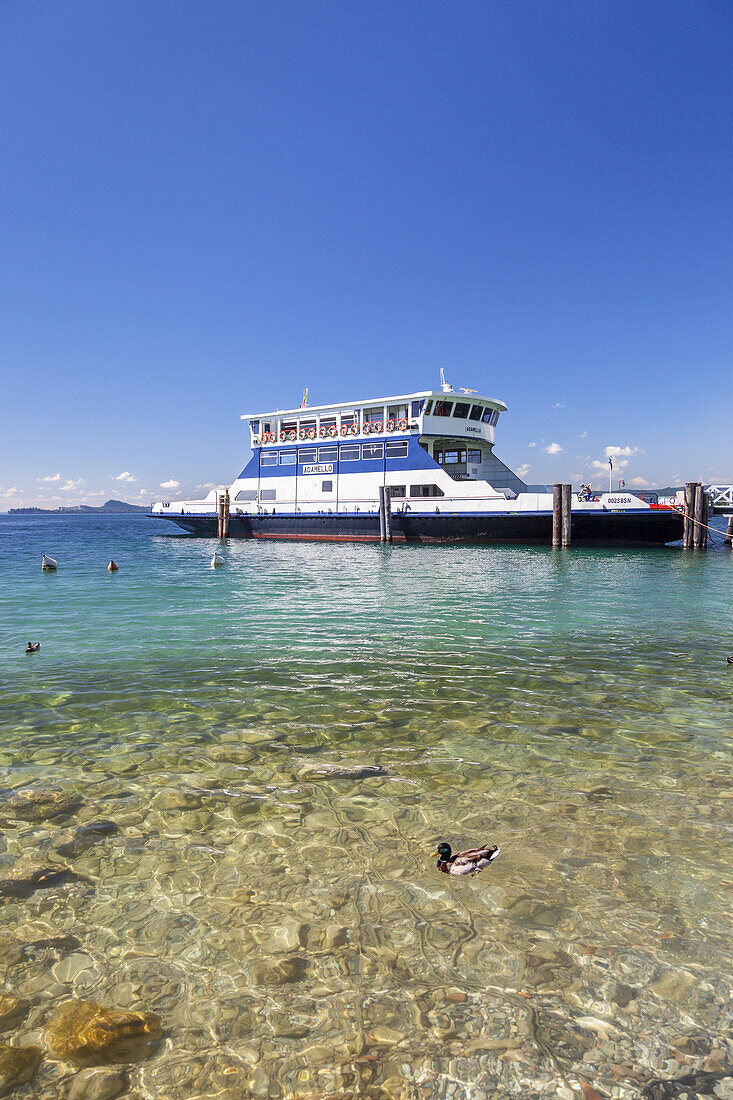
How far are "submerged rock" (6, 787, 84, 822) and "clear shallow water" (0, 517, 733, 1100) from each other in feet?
0.34

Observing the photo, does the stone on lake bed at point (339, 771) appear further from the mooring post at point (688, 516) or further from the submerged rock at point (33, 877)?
the mooring post at point (688, 516)

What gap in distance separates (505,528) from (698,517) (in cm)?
883

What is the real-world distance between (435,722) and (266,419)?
3642cm

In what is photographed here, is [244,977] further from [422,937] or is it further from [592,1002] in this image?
[592,1002]

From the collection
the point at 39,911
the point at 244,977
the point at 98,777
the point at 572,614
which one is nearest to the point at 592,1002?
the point at 244,977

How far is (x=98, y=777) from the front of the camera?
15.6 feet

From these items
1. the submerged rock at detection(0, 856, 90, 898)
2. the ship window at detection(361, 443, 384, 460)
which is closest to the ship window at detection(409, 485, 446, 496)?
the ship window at detection(361, 443, 384, 460)

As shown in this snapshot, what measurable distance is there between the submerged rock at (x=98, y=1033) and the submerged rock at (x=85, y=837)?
4.27 feet

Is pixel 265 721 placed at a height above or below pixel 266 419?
below

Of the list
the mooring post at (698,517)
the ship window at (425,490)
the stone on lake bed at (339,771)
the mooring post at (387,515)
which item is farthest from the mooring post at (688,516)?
the stone on lake bed at (339,771)

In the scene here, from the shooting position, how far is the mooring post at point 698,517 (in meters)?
27.2

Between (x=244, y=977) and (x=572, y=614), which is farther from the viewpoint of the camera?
(x=572, y=614)

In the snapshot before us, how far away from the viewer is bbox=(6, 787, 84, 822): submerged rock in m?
4.16

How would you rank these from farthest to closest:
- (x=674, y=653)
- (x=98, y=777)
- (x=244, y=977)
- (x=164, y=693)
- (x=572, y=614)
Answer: (x=572, y=614)
(x=674, y=653)
(x=164, y=693)
(x=98, y=777)
(x=244, y=977)
